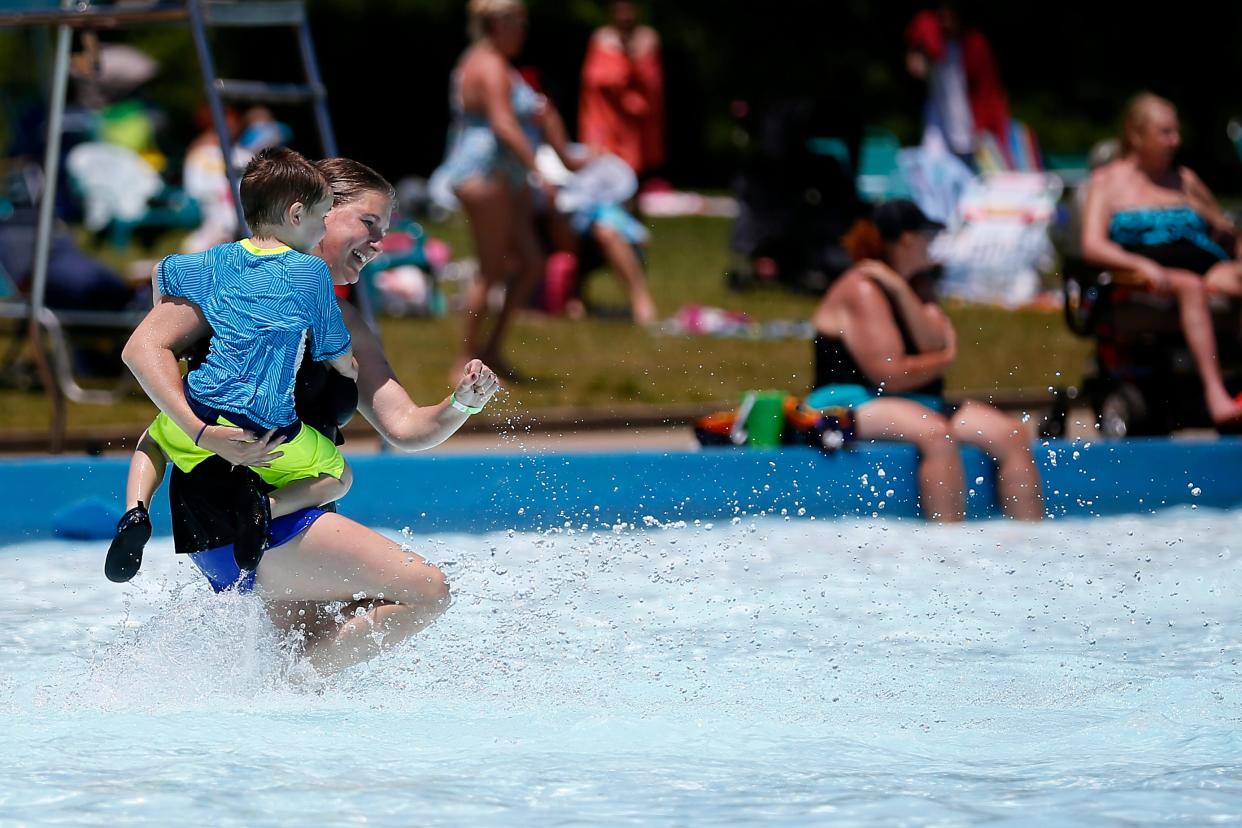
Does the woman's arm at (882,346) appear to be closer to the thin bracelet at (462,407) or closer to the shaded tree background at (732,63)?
the thin bracelet at (462,407)

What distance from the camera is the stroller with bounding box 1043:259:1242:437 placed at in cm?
782

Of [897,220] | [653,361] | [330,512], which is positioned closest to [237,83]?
[897,220]

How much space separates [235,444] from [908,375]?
11.4 feet

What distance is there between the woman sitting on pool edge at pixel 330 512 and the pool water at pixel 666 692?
20 centimetres

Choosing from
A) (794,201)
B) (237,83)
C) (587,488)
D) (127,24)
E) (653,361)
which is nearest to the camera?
(587,488)

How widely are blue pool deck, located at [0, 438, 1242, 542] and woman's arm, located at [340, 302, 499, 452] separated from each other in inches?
87.0

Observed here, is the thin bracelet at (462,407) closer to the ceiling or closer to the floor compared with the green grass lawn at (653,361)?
closer to the floor

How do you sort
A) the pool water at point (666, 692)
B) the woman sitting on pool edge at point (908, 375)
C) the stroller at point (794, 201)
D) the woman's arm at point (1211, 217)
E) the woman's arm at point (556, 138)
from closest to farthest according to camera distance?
the pool water at point (666, 692)
the woman sitting on pool edge at point (908, 375)
the woman's arm at point (1211, 217)
the woman's arm at point (556, 138)
the stroller at point (794, 201)

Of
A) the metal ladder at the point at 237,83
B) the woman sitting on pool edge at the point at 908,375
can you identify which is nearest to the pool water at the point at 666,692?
the woman sitting on pool edge at the point at 908,375

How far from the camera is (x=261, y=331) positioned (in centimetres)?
391

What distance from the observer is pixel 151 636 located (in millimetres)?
4578

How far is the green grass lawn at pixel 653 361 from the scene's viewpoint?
8859mm

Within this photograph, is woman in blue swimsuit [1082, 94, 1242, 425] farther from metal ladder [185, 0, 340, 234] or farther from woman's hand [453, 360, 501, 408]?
woman's hand [453, 360, 501, 408]

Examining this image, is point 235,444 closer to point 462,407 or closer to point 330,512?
point 330,512
